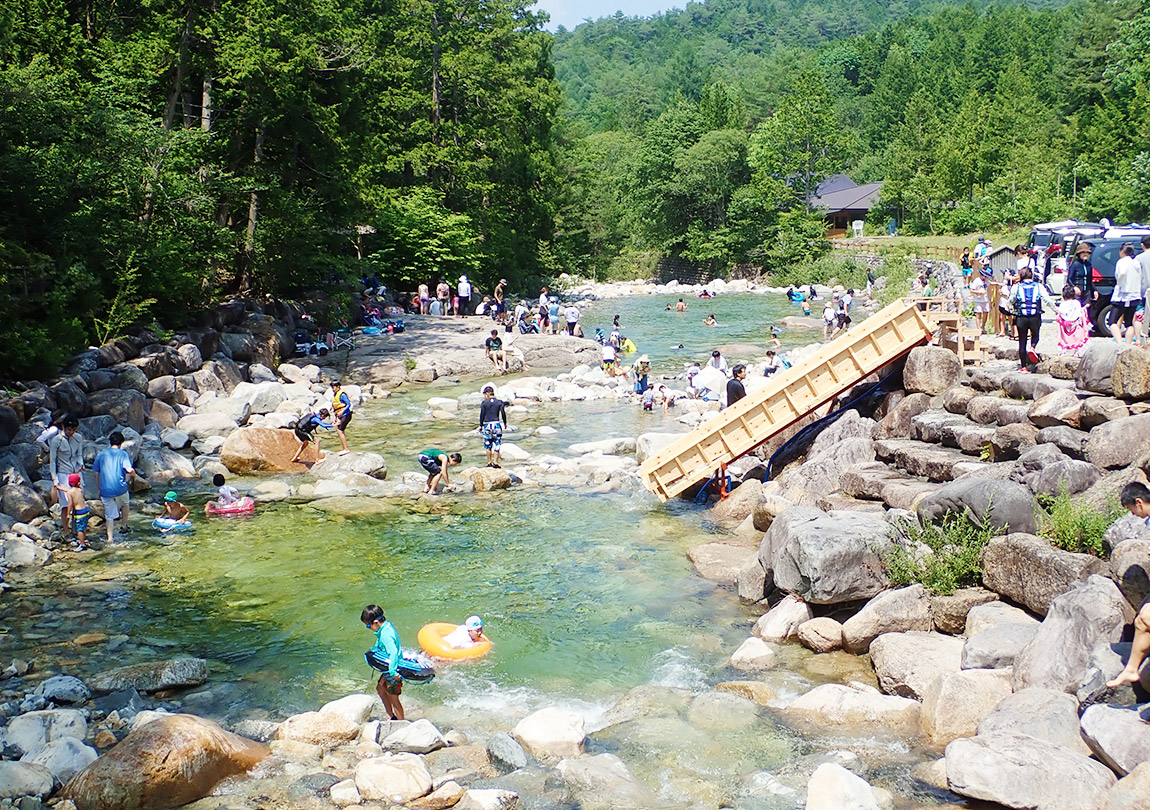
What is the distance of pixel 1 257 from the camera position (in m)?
18.2

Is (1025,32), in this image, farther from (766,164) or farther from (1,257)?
(1,257)

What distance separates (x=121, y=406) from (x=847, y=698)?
611 inches

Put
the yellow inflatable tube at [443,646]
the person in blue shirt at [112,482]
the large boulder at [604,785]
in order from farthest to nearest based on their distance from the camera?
the person in blue shirt at [112,482], the yellow inflatable tube at [443,646], the large boulder at [604,785]

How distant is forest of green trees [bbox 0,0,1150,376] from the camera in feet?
72.5

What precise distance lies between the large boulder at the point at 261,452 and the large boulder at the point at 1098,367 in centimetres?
1334

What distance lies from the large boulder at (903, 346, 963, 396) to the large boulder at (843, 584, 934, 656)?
20.5 ft

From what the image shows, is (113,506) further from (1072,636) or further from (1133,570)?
(1133,570)

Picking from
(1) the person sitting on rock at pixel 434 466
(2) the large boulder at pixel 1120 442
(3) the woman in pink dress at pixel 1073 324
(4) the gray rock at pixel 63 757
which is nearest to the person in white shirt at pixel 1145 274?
(3) the woman in pink dress at pixel 1073 324

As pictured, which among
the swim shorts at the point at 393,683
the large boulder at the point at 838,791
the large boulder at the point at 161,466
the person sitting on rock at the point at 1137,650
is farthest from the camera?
the large boulder at the point at 161,466

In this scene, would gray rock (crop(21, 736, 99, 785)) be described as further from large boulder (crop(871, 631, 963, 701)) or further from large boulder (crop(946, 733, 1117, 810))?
large boulder (crop(871, 631, 963, 701))

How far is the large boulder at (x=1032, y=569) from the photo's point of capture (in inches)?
382

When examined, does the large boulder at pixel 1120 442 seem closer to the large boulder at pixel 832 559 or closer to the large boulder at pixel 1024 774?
the large boulder at pixel 832 559

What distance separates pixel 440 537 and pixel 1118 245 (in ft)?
42.8

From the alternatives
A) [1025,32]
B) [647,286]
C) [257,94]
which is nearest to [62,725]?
[257,94]
